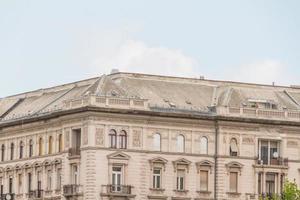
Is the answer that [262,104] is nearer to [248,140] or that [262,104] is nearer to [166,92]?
[248,140]

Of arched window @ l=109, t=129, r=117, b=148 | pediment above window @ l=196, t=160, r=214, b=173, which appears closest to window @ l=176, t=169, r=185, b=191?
pediment above window @ l=196, t=160, r=214, b=173

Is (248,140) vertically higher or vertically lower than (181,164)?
higher

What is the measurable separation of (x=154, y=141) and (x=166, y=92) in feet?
25.5

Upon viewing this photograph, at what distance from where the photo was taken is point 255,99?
168 meters

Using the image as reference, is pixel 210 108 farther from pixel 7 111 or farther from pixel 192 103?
pixel 7 111

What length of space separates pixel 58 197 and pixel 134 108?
40.1ft

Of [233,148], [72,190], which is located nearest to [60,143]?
[72,190]

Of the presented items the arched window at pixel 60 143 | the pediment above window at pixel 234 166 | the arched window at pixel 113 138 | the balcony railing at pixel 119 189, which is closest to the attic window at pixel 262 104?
the pediment above window at pixel 234 166

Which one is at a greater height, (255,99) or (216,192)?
(255,99)

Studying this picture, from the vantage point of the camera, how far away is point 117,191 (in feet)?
510

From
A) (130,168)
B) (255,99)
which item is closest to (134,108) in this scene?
(130,168)

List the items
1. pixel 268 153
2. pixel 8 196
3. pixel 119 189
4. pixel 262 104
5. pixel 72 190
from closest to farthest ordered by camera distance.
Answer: pixel 119 189 < pixel 72 190 < pixel 268 153 < pixel 262 104 < pixel 8 196

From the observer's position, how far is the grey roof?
161000 mm

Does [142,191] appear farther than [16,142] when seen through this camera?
No
